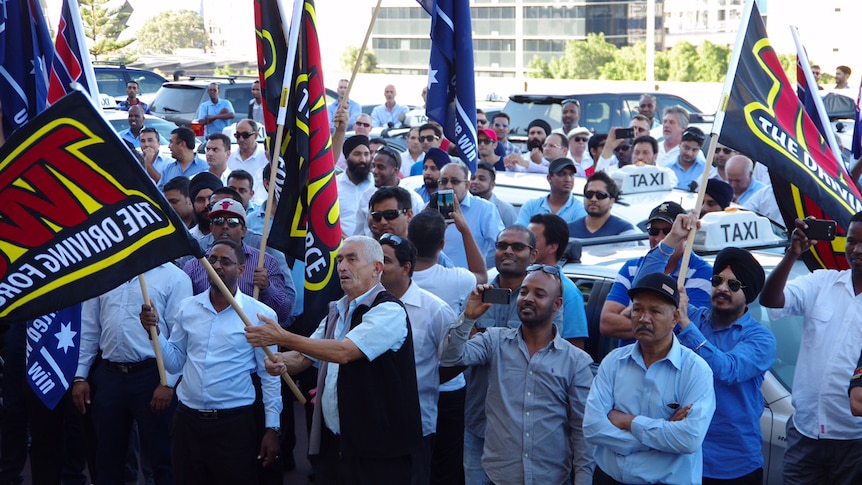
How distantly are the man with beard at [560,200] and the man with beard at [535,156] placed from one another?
3221mm

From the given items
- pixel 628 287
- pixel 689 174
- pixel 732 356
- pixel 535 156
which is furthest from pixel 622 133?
pixel 732 356

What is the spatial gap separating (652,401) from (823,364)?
110 cm

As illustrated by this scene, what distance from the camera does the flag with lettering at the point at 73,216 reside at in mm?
5000

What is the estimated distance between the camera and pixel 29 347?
21.5ft

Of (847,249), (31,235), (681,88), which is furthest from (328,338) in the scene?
(681,88)

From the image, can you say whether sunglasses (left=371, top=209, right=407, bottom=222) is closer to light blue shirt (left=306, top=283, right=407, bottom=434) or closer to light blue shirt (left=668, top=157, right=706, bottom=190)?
light blue shirt (left=306, top=283, right=407, bottom=434)

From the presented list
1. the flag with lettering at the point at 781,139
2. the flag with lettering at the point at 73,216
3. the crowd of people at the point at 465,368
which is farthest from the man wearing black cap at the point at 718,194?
the flag with lettering at the point at 73,216

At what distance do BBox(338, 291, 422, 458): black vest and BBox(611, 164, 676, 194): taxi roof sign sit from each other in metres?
3.55

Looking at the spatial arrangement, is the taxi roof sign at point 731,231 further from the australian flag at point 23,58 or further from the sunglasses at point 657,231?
the australian flag at point 23,58

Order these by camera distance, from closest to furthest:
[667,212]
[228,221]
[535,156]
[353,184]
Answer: [667,212]
[228,221]
[353,184]
[535,156]

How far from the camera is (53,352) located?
6.51m

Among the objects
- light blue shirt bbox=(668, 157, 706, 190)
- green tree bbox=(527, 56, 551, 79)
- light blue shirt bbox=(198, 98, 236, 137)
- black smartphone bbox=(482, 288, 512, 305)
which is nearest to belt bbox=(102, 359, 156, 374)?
black smartphone bbox=(482, 288, 512, 305)

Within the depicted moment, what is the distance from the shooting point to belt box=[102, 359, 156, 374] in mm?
6594

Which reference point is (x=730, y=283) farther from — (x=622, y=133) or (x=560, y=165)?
(x=622, y=133)
